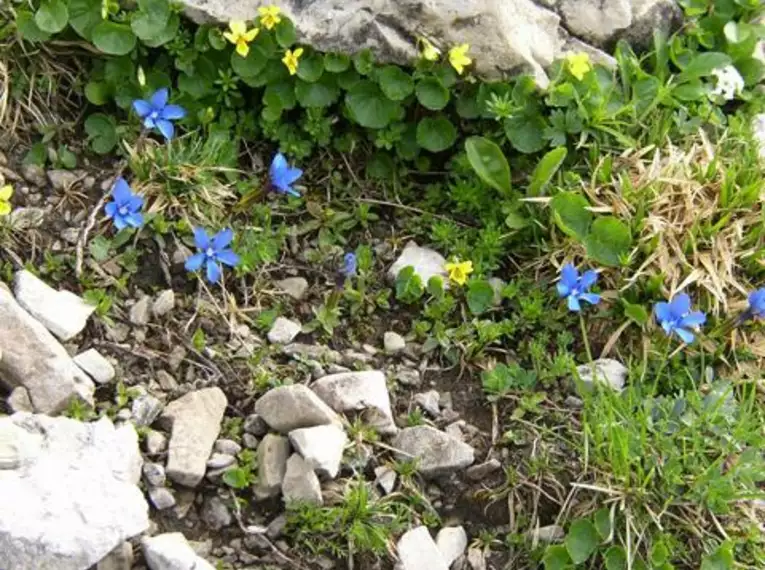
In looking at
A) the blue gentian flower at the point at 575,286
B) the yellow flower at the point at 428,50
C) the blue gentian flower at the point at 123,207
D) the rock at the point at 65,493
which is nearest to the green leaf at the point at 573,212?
the blue gentian flower at the point at 575,286

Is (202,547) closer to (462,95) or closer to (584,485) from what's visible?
(584,485)

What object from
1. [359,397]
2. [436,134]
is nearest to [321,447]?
[359,397]

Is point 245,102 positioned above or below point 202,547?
above

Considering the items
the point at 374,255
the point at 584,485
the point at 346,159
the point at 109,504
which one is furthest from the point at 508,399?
the point at 109,504

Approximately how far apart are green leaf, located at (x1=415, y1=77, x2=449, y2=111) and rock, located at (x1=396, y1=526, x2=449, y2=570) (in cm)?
129

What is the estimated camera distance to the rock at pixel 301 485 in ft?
9.45

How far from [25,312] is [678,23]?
2.38 metres

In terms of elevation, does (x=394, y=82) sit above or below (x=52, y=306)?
above

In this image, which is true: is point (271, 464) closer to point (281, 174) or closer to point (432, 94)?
point (281, 174)

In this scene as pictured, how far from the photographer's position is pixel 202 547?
284 centimetres

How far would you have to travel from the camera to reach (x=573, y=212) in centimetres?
351

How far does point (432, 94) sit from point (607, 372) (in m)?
0.96

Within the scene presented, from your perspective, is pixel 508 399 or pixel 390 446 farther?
pixel 508 399

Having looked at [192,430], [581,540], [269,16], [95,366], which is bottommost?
[581,540]
